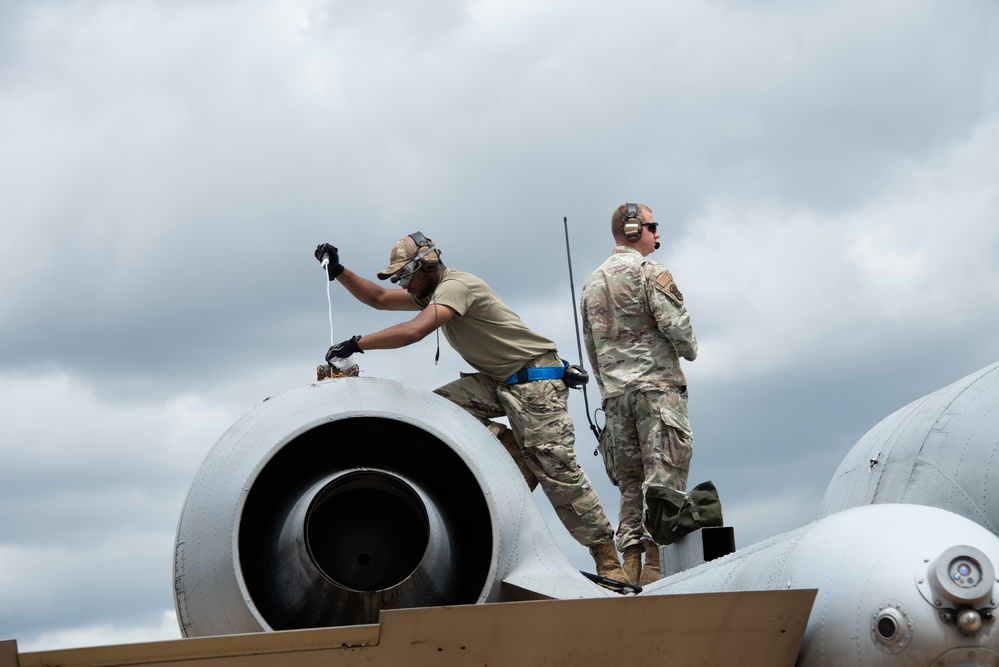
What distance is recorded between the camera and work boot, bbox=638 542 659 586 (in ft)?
28.4

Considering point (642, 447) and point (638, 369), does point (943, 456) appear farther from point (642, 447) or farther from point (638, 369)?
point (638, 369)

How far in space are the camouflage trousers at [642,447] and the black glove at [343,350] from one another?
3.27m

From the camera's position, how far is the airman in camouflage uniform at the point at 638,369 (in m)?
8.95

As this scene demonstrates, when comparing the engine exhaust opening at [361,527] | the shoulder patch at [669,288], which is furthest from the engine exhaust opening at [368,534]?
the shoulder patch at [669,288]

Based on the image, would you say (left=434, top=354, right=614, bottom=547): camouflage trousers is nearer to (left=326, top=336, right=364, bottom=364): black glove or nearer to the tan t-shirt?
the tan t-shirt

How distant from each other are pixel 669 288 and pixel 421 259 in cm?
254

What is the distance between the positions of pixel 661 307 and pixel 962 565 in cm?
515

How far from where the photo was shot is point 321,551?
5641 mm

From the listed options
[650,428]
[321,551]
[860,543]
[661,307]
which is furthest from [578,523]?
[860,543]

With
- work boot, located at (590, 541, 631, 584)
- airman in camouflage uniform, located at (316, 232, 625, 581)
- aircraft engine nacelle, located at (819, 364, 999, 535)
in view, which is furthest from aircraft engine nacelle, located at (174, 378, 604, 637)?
aircraft engine nacelle, located at (819, 364, 999, 535)

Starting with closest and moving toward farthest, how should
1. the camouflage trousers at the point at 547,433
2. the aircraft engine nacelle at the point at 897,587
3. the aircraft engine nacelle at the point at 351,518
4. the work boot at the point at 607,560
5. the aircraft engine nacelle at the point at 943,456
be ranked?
the aircraft engine nacelle at the point at 897,587 < the aircraft engine nacelle at the point at 351,518 < the aircraft engine nacelle at the point at 943,456 < the camouflage trousers at the point at 547,433 < the work boot at the point at 607,560

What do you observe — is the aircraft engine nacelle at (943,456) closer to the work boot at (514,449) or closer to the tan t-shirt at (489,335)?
the work boot at (514,449)

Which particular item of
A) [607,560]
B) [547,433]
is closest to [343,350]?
[547,433]

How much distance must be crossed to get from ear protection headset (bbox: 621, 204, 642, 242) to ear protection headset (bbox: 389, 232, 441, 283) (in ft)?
8.39
